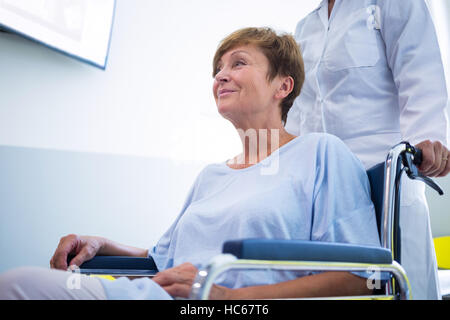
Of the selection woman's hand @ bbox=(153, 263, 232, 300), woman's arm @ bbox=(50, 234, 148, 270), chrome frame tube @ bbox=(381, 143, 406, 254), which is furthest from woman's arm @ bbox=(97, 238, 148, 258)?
chrome frame tube @ bbox=(381, 143, 406, 254)

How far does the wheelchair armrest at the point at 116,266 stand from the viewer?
42.6 inches

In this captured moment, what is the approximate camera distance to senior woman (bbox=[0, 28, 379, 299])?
714 mm

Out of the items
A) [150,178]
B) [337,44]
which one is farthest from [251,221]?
[150,178]

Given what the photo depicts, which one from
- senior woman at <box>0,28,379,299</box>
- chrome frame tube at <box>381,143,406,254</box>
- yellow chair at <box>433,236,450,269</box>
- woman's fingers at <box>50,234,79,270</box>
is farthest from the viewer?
yellow chair at <box>433,236,450,269</box>

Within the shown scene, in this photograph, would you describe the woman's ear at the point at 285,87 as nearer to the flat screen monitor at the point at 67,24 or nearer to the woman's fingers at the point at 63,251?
the woman's fingers at the point at 63,251

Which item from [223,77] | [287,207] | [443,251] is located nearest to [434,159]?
[287,207]

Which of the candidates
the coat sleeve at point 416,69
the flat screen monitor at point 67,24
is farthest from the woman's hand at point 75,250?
the flat screen monitor at point 67,24

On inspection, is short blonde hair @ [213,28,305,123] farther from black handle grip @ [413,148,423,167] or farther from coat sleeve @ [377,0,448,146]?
black handle grip @ [413,148,423,167]

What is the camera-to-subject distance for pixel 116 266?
1111mm

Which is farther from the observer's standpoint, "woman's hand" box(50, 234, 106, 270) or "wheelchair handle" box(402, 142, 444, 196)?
"woman's hand" box(50, 234, 106, 270)

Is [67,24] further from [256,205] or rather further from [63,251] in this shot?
[256,205]

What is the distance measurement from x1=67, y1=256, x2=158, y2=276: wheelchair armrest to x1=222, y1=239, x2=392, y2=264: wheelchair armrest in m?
0.59

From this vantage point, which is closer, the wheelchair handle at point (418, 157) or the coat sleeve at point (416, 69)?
the wheelchair handle at point (418, 157)

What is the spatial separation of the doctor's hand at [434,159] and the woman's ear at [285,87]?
17.8 inches
